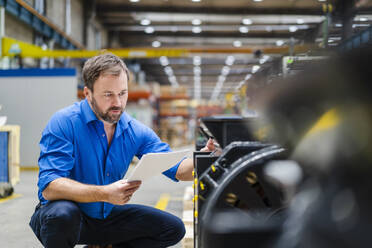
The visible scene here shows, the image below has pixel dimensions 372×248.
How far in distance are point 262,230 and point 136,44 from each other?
20.2 meters

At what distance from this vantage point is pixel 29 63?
35.0 feet

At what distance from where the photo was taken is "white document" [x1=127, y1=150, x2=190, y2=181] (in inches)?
71.7

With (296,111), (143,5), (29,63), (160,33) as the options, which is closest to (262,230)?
(296,111)

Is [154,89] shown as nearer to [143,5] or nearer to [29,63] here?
[143,5]

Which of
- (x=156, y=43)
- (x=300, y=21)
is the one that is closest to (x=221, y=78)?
(x=156, y=43)

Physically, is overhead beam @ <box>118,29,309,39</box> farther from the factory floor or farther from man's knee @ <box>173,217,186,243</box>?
man's knee @ <box>173,217,186,243</box>

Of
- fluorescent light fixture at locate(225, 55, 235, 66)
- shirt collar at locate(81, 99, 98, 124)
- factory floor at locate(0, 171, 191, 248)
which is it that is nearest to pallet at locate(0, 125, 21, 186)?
factory floor at locate(0, 171, 191, 248)

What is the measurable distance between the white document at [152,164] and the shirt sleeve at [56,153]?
0.40m

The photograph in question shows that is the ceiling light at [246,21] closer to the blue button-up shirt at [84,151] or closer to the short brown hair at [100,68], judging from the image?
the blue button-up shirt at [84,151]

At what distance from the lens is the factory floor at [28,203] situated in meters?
3.24

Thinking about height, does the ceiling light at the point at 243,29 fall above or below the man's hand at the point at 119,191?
above

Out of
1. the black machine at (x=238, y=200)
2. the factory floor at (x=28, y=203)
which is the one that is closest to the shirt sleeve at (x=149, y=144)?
the black machine at (x=238, y=200)

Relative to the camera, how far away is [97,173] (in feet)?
7.29

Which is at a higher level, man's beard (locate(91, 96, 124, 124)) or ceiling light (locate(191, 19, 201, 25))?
ceiling light (locate(191, 19, 201, 25))
